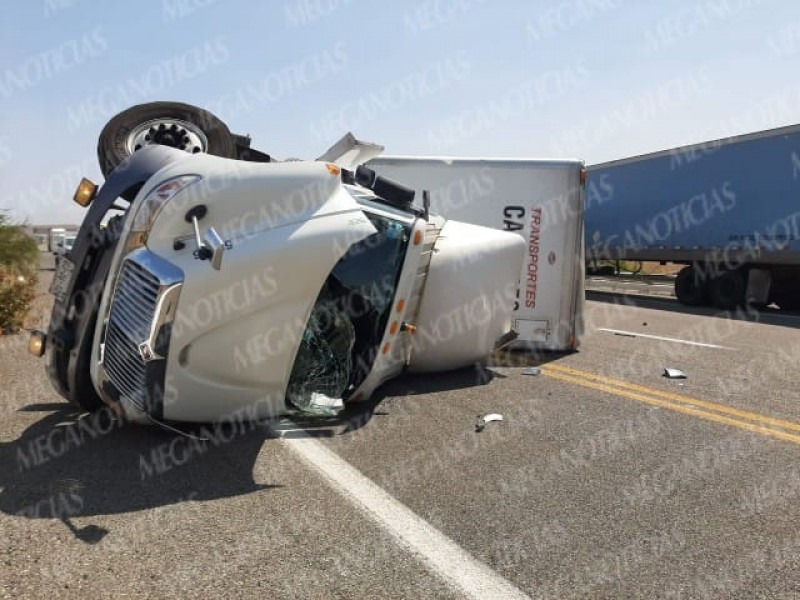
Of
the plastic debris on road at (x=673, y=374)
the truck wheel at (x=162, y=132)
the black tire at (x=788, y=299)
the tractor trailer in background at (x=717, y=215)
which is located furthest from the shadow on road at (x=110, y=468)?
the black tire at (x=788, y=299)

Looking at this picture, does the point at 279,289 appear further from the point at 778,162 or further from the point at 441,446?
the point at 778,162

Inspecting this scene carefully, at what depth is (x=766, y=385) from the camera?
241 inches

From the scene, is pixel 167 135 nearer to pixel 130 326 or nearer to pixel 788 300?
pixel 130 326

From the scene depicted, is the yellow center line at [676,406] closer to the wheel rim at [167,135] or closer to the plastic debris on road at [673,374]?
the plastic debris on road at [673,374]

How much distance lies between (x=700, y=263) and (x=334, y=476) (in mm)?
14136

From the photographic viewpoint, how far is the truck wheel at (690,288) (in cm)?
1587

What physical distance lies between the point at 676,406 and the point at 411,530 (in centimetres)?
304

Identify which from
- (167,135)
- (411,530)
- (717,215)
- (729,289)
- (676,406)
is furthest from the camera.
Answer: (729,289)

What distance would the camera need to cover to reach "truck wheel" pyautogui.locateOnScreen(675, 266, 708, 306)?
15.9 metres

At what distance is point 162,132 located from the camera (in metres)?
5.06

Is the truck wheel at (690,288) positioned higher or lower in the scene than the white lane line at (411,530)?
higher

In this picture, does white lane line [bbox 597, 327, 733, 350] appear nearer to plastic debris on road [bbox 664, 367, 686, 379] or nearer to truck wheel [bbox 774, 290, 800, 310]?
plastic debris on road [bbox 664, 367, 686, 379]

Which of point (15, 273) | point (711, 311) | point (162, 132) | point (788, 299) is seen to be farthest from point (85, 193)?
point (788, 299)

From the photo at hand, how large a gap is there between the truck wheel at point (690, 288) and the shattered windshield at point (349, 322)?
505 inches
